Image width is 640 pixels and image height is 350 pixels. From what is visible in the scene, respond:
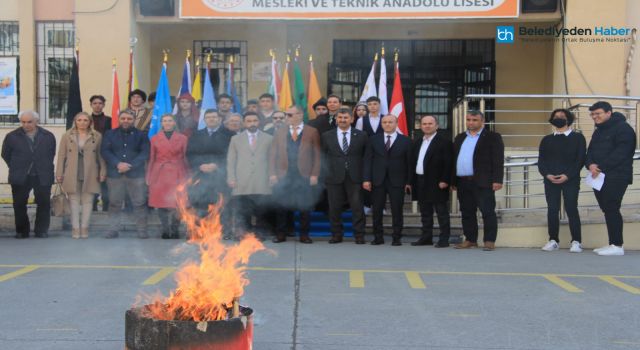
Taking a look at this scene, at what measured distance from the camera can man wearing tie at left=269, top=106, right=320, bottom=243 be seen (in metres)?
8.72

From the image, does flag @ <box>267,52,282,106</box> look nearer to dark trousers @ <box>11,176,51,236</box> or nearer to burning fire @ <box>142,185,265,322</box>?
dark trousers @ <box>11,176,51,236</box>

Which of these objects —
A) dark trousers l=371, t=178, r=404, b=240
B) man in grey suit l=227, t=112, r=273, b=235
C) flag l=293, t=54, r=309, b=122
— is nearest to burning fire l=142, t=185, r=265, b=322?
man in grey suit l=227, t=112, r=273, b=235

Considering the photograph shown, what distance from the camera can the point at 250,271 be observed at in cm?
677

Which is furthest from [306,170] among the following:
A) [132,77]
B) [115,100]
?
[132,77]

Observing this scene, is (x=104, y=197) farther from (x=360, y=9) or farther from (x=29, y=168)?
(x=360, y=9)

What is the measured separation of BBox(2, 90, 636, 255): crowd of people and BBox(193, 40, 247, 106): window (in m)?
4.09

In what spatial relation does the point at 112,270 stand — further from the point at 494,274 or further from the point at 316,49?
the point at 316,49

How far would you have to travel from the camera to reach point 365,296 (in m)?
5.68

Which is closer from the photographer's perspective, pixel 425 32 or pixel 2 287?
pixel 2 287

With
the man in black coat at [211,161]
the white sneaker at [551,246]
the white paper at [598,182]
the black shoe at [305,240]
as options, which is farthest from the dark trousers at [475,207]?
the man in black coat at [211,161]

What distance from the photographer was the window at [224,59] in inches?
541

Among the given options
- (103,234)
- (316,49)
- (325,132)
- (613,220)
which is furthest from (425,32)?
(103,234)

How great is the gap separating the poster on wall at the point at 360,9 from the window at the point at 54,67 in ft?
9.58

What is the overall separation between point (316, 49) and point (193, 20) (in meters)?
2.84
